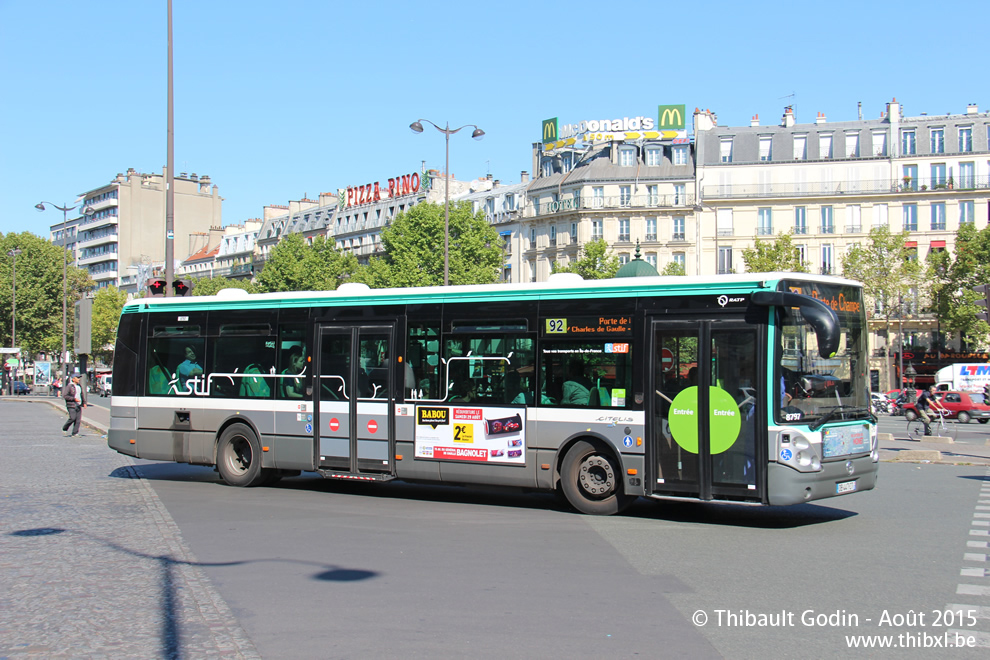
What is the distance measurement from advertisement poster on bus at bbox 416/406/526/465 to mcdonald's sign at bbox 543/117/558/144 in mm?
69618

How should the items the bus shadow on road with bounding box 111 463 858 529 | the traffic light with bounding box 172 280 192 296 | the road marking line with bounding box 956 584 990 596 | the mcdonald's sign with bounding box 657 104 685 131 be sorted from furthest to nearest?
the mcdonald's sign with bounding box 657 104 685 131
the traffic light with bounding box 172 280 192 296
the bus shadow on road with bounding box 111 463 858 529
the road marking line with bounding box 956 584 990 596

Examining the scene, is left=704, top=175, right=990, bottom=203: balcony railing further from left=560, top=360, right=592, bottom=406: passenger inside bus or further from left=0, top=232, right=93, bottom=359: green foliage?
left=560, top=360, right=592, bottom=406: passenger inside bus

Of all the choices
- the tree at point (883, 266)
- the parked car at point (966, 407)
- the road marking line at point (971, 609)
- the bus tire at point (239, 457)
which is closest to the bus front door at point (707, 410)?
the road marking line at point (971, 609)

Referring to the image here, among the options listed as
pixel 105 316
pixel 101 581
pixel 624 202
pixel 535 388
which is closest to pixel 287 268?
pixel 624 202

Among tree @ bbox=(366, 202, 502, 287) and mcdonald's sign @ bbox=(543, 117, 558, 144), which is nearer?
tree @ bbox=(366, 202, 502, 287)

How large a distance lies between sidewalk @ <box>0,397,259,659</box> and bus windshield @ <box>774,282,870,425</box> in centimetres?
656

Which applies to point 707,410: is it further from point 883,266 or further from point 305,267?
point 305,267

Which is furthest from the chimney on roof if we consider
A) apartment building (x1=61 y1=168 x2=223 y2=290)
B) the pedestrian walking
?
apartment building (x1=61 y1=168 x2=223 y2=290)

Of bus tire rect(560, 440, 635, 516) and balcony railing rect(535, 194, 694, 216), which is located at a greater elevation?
balcony railing rect(535, 194, 694, 216)

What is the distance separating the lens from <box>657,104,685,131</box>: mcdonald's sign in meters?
75.2

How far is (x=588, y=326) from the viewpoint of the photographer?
12008 millimetres

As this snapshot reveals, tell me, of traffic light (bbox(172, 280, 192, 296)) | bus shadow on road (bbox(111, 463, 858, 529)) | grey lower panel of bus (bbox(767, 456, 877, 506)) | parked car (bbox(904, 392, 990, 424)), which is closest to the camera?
grey lower panel of bus (bbox(767, 456, 877, 506))

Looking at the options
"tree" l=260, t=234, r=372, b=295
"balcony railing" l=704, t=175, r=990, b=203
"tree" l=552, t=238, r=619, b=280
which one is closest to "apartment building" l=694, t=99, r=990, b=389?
"balcony railing" l=704, t=175, r=990, b=203

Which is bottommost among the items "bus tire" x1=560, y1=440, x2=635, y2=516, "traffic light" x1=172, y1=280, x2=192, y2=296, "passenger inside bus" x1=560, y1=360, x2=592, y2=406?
"bus tire" x1=560, y1=440, x2=635, y2=516
